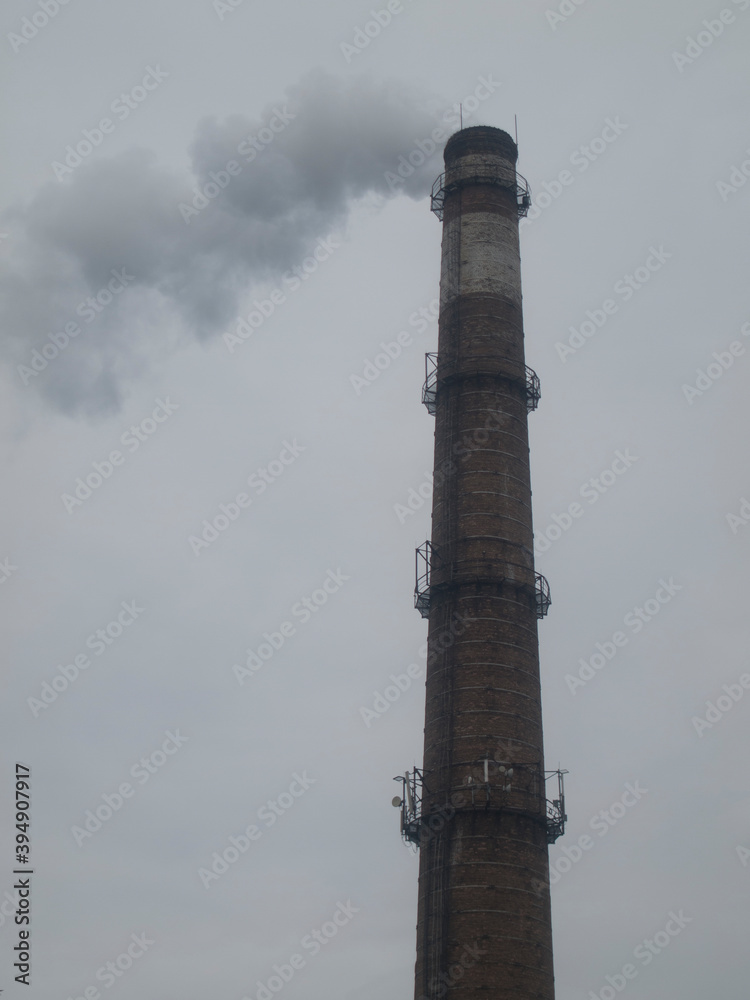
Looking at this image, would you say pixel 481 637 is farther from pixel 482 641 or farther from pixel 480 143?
pixel 480 143

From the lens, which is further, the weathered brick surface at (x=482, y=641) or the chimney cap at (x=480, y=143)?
the chimney cap at (x=480, y=143)

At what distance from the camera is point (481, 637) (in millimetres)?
34281

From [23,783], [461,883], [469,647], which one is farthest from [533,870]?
[23,783]

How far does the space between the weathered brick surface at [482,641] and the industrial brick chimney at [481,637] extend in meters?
0.04

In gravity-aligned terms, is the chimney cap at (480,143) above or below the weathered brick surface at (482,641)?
above

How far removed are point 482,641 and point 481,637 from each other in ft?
0.40

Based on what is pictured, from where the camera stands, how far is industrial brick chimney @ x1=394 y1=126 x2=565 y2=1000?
3138 centimetres

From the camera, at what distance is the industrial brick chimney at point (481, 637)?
103 ft

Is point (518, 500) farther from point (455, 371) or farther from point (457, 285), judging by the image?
point (457, 285)

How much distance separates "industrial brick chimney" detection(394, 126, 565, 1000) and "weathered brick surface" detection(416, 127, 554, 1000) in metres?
0.04

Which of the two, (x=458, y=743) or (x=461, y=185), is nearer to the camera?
(x=458, y=743)

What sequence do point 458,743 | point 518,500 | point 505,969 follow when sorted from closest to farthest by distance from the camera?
point 505,969 → point 458,743 → point 518,500

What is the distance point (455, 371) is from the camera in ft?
124

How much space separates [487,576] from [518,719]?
13.3 feet
